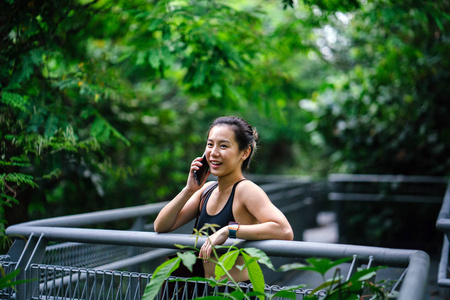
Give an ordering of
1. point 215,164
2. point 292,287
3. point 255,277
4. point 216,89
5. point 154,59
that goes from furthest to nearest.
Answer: point 216,89
point 154,59
point 215,164
point 255,277
point 292,287

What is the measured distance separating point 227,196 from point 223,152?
248 millimetres

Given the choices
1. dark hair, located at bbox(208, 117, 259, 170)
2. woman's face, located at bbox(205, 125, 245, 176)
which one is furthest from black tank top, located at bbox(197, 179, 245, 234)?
dark hair, located at bbox(208, 117, 259, 170)

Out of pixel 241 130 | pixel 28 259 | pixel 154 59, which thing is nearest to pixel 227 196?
pixel 241 130

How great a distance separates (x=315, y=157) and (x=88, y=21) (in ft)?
54.6

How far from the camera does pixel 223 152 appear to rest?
262 centimetres

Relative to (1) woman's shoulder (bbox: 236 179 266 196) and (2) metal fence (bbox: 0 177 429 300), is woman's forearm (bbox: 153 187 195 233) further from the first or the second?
(1) woman's shoulder (bbox: 236 179 266 196)

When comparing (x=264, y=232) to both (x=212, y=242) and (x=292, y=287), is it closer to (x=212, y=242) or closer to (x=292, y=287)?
(x=212, y=242)

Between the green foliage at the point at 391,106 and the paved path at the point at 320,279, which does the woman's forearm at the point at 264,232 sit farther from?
the green foliage at the point at 391,106

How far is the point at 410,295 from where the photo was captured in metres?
1.39

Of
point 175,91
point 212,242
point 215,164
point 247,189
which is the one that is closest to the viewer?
point 212,242

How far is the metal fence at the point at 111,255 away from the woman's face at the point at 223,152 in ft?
1.55

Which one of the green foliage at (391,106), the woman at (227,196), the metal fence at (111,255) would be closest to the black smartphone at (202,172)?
the woman at (227,196)

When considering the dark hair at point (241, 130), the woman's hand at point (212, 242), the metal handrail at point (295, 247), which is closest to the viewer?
the metal handrail at point (295, 247)

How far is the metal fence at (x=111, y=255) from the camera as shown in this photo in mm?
1896
